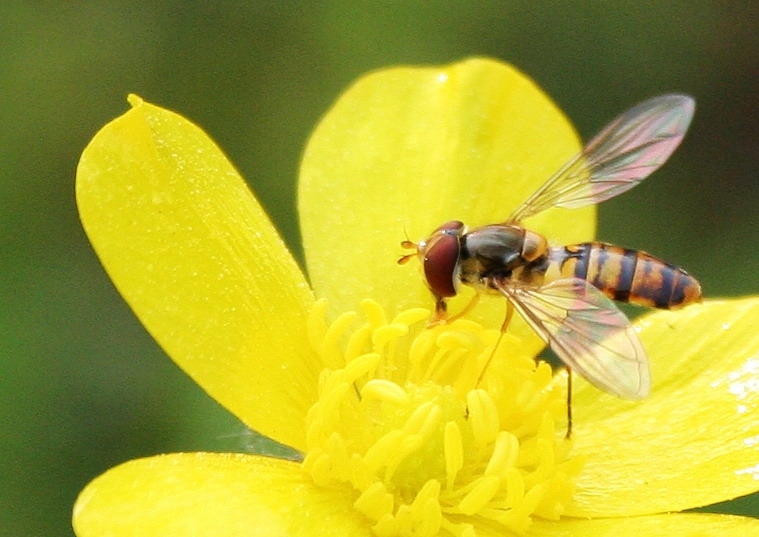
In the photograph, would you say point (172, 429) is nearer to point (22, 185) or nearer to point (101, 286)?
point (101, 286)

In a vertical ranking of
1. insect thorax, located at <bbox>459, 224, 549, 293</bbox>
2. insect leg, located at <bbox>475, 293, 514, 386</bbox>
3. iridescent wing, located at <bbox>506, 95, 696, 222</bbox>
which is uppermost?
iridescent wing, located at <bbox>506, 95, 696, 222</bbox>

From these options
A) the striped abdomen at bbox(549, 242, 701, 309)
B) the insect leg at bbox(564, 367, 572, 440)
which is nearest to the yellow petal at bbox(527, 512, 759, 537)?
the insect leg at bbox(564, 367, 572, 440)

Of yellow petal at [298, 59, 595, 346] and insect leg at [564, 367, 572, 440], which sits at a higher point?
yellow petal at [298, 59, 595, 346]

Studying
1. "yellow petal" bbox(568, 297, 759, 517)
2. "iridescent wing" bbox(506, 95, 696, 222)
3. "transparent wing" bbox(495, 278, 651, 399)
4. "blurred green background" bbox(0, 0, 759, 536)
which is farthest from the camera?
"blurred green background" bbox(0, 0, 759, 536)

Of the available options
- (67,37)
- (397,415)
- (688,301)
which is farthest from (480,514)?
(67,37)

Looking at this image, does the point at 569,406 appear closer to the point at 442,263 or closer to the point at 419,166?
the point at 442,263

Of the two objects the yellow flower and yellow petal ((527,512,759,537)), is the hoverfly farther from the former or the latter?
yellow petal ((527,512,759,537))
